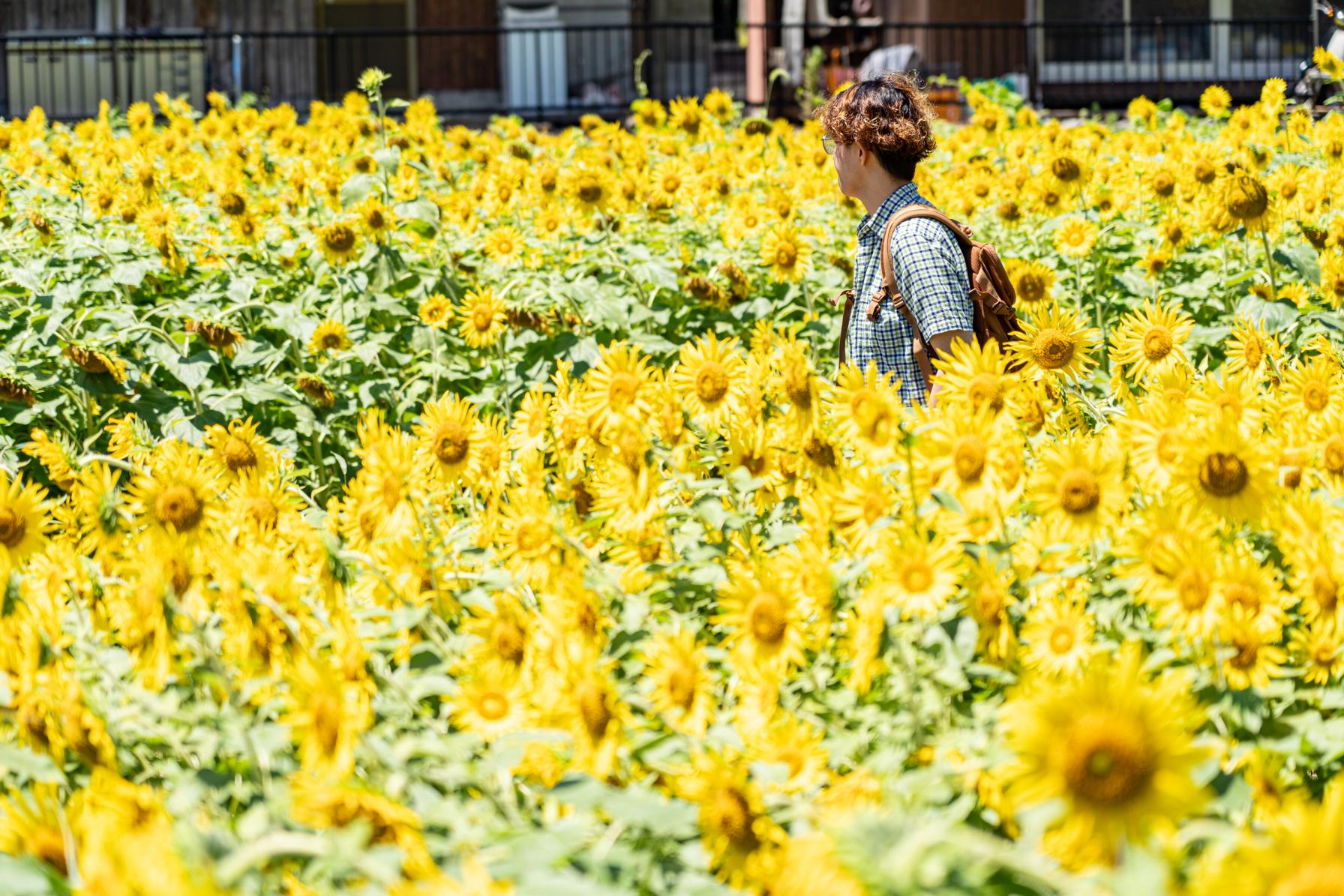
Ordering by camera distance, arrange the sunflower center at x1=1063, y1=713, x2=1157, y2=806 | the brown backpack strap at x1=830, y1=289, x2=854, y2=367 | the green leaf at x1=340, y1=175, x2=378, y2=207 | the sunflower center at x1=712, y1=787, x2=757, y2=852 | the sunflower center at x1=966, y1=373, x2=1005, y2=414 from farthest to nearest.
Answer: the green leaf at x1=340, y1=175, x2=378, y2=207 < the brown backpack strap at x1=830, y1=289, x2=854, y2=367 < the sunflower center at x1=966, y1=373, x2=1005, y2=414 < the sunflower center at x1=712, y1=787, x2=757, y2=852 < the sunflower center at x1=1063, y1=713, x2=1157, y2=806

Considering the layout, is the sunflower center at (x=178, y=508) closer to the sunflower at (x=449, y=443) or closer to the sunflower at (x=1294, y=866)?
the sunflower at (x=449, y=443)

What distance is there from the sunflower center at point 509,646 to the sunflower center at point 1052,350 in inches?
53.3

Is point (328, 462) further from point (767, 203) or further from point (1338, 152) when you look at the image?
point (1338, 152)

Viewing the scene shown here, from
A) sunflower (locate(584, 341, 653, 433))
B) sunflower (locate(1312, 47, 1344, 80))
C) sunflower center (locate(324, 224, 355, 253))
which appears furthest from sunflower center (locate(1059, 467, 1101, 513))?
sunflower (locate(1312, 47, 1344, 80))

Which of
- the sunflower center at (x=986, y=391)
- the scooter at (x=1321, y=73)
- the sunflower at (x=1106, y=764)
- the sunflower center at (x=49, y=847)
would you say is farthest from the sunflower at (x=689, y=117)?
the sunflower at (x=1106, y=764)

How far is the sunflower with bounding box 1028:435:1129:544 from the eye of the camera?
2137 mm

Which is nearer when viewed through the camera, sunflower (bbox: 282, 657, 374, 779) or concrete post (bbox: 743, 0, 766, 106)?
sunflower (bbox: 282, 657, 374, 779)

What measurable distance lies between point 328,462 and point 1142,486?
2.75 meters

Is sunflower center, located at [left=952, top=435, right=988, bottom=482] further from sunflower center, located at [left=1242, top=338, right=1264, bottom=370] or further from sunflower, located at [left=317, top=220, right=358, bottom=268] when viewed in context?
sunflower, located at [left=317, top=220, right=358, bottom=268]

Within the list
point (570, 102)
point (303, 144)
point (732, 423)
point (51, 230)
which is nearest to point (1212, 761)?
point (732, 423)

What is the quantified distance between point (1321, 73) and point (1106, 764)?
6.58m

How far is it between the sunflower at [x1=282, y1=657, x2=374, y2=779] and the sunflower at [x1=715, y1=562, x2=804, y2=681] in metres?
0.48

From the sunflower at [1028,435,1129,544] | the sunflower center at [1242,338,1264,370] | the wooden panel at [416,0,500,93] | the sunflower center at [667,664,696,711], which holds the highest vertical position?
the wooden panel at [416,0,500,93]

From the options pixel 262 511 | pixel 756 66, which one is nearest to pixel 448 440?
pixel 262 511
